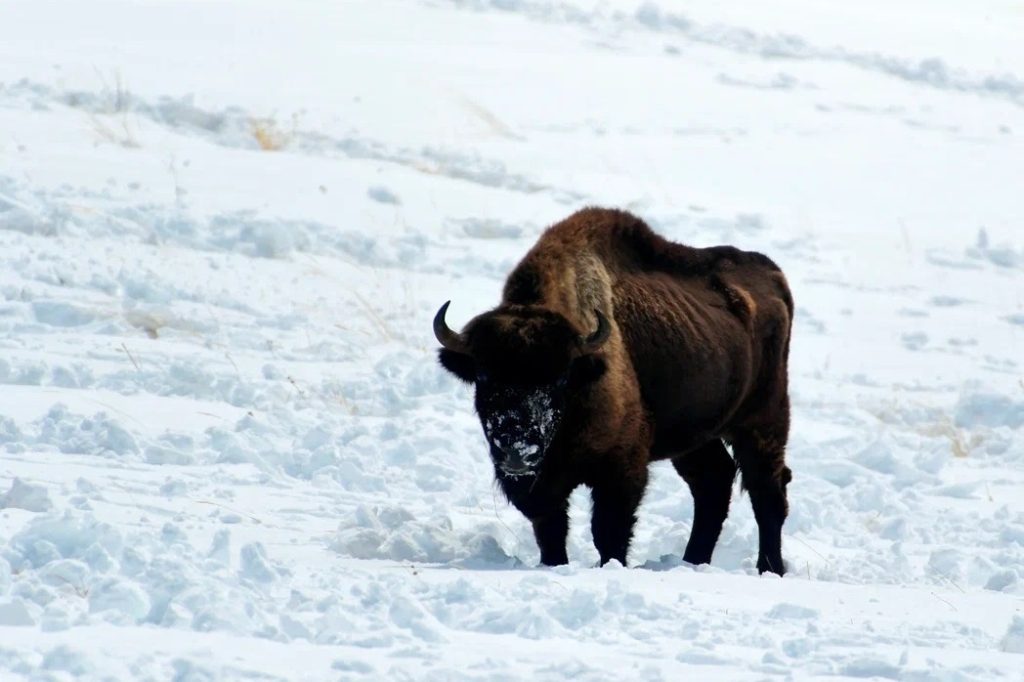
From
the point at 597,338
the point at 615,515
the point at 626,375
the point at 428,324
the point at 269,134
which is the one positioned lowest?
the point at 428,324

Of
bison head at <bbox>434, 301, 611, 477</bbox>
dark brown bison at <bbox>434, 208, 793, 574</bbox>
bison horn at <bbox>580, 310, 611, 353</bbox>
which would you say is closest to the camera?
bison head at <bbox>434, 301, 611, 477</bbox>

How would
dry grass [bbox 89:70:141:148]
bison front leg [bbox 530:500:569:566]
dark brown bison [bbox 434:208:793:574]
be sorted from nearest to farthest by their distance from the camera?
dark brown bison [bbox 434:208:793:574] < bison front leg [bbox 530:500:569:566] < dry grass [bbox 89:70:141:148]

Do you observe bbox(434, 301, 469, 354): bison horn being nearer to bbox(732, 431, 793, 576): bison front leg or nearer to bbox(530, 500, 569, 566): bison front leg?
bbox(530, 500, 569, 566): bison front leg

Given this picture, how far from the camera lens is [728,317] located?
9.20 m

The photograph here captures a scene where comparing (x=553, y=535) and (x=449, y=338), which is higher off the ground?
(x=449, y=338)

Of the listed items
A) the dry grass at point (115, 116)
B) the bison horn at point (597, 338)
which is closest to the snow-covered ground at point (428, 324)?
the dry grass at point (115, 116)

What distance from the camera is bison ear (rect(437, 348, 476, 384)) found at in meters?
7.68

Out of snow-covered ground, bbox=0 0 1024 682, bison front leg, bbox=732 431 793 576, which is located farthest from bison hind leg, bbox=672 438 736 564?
snow-covered ground, bbox=0 0 1024 682

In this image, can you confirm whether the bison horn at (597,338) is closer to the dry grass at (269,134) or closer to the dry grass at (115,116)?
the dry grass at (115,116)

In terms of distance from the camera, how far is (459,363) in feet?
25.3

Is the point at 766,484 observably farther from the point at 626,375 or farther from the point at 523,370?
the point at 523,370

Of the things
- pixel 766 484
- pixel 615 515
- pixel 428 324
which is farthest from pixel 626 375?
pixel 428 324

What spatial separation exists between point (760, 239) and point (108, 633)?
13935 millimetres

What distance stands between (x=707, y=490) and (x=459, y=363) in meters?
2.39
